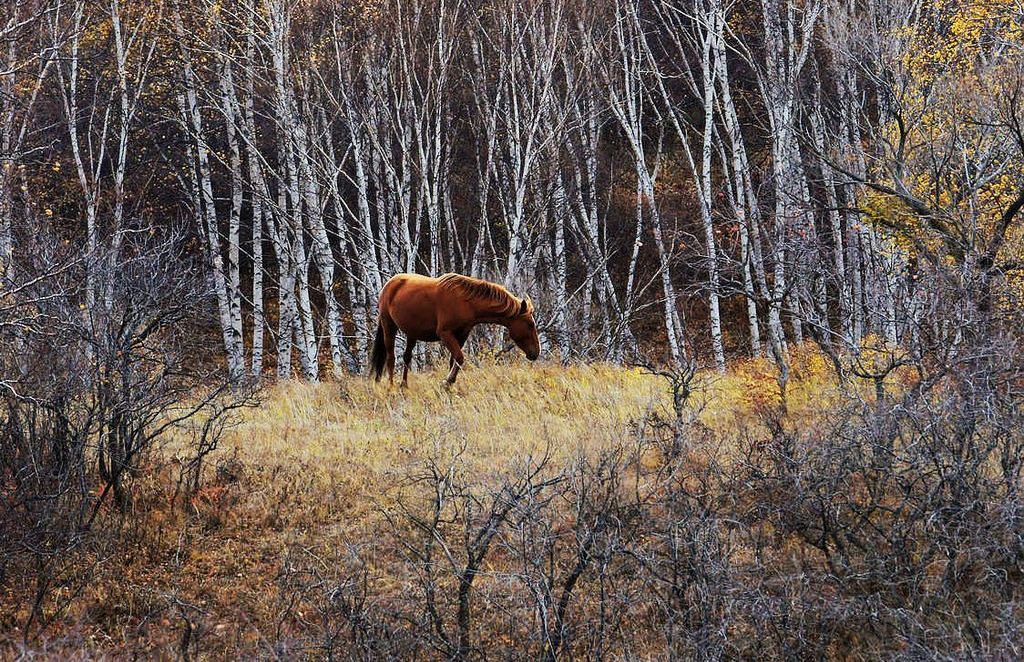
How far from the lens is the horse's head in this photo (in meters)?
11.6

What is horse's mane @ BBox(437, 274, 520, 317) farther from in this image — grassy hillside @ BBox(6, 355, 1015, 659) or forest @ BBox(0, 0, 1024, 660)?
grassy hillside @ BBox(6, 355, 1015, 659)

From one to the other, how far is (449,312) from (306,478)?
3.49m

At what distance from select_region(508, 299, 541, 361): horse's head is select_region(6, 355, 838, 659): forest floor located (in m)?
0.36

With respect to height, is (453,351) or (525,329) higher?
(525,329)

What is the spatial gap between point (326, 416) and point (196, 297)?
7.90 feet

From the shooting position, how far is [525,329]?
11727 mm

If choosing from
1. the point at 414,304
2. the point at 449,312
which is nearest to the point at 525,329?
the point at 449,312

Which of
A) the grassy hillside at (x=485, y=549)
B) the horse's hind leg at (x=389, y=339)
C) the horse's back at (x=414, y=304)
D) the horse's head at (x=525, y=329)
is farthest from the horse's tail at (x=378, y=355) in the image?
the grassy hillside at (x=485, y=549)

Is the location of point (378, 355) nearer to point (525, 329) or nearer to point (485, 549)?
point (525, 329)

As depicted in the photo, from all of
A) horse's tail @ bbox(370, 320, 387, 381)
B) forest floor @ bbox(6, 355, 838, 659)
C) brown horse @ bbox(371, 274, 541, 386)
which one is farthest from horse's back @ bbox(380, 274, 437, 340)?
forest floor @ bbox(6, 355, 838, 659)

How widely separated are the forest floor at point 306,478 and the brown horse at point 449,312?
498mm

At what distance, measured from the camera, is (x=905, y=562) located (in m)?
6.04

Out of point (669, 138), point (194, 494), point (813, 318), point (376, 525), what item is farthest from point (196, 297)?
point (669, 138)

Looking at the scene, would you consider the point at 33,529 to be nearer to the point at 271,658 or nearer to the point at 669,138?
the point at 271,658
